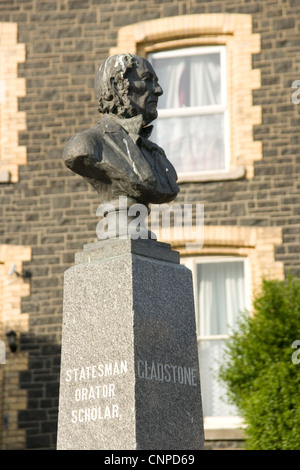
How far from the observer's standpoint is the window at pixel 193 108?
47.0 feet

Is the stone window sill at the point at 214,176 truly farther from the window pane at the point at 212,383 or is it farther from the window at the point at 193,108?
the window pane at the point at 212,383

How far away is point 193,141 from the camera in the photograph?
47.4 ft

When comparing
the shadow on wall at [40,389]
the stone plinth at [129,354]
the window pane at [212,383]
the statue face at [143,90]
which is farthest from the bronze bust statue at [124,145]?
the shadow on wall at [40,389]

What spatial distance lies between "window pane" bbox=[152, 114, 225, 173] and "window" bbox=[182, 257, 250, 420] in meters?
1.43

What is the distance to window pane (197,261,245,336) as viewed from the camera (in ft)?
44.9

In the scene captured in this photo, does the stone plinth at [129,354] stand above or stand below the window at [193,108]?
below

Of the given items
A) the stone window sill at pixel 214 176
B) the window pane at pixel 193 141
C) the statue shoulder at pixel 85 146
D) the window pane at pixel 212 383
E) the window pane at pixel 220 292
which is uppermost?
the window pane at pixel 193 141

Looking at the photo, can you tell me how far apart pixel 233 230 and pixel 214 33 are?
2893 millimetres

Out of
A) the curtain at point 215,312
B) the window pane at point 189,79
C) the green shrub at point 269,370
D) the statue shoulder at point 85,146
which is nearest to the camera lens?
the statue shoulder at point 85,146

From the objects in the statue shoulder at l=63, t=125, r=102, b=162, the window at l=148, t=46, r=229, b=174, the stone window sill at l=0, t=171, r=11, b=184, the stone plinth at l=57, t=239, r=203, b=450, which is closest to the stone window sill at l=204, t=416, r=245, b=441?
the window at l=148, t=46, r=229, b=174

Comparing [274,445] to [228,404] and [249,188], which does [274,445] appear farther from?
[249,188]

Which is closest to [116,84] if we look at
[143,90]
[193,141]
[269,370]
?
[143,90]

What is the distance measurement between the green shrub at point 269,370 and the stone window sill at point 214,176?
1640mm

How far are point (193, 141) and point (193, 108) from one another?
19.3 inches
